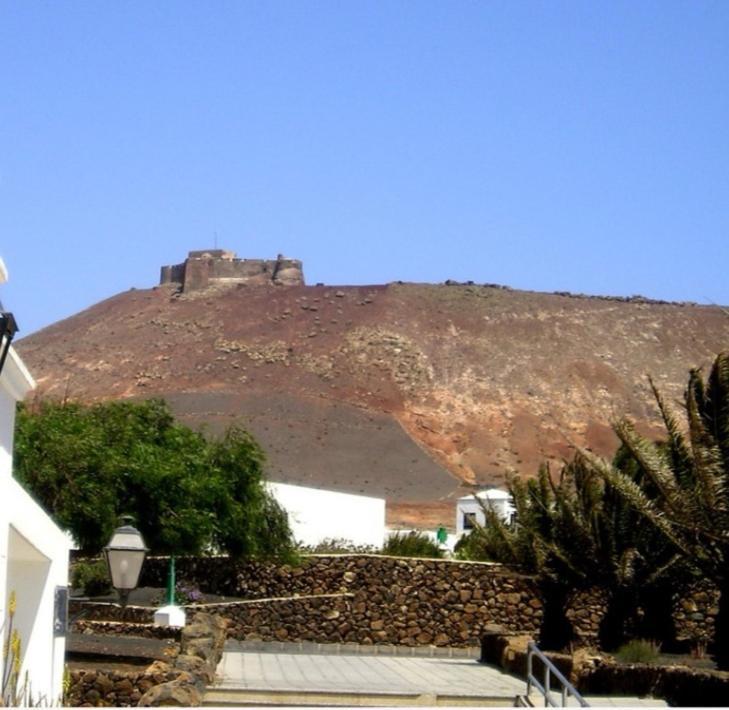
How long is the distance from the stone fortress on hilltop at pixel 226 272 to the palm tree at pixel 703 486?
124 meters

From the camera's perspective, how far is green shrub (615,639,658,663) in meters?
20.8

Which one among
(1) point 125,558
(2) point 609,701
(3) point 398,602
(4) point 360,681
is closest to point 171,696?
(1) point 125,558

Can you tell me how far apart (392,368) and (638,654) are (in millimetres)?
96229

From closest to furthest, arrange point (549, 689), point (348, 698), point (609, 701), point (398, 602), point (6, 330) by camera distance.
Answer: point (6, 330), point (549, 689), point (609, 701), point (348, 698), point (398, 602)

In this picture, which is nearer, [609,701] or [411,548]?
[609,701]

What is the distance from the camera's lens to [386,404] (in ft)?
365

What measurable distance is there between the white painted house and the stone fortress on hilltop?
130 m

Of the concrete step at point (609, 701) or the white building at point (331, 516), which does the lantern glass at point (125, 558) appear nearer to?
the concrete step at point (609, 701)

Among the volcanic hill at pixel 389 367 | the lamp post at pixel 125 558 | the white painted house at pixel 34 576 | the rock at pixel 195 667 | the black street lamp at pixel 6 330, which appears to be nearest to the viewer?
the black street lamp at pixel 6 330

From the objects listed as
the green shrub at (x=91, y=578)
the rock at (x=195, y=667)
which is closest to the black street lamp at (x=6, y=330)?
the rock at (x=195, y=667)

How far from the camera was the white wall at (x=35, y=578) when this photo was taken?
35.6ft

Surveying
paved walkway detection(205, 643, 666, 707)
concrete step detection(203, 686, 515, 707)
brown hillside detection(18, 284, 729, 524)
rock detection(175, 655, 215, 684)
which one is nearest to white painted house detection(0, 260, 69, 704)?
rock detection(175, 655, 215, 684)

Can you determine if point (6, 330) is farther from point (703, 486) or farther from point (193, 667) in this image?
point (703, 486)

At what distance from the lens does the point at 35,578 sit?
40.8 feet
